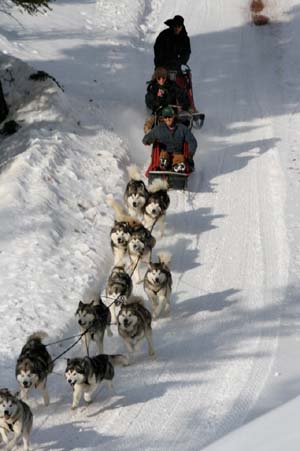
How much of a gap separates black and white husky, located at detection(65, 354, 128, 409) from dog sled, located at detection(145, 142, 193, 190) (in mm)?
4626

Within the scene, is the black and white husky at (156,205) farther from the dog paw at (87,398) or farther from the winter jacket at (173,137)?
the dog paw at (87,398)

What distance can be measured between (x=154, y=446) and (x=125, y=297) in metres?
2.18

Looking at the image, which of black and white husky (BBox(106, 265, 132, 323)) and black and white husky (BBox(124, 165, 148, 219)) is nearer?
black and white husky (BBox(106, 265, 132, 323))

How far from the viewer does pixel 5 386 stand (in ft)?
28.0

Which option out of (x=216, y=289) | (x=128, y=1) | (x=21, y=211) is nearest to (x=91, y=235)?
(x=21, y=211)

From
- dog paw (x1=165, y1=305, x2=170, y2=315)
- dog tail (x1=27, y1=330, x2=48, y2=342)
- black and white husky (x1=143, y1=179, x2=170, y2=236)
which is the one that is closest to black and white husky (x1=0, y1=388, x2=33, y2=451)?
dog tail (x1=27, y1=330, x2=48, y2=342)

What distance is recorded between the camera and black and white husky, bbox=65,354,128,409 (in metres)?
7.93

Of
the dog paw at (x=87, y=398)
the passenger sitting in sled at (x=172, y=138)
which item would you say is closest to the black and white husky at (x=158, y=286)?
the dog paw at (x=87, y=398)

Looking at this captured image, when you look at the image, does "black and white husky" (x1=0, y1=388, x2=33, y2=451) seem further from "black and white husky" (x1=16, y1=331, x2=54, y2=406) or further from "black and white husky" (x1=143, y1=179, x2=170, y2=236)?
"black and white husky" (x1=143, y1=179, x2=170, y2=236)

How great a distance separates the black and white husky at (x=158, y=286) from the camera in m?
9.66

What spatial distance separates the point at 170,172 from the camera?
500 inches

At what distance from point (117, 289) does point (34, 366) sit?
1885mm

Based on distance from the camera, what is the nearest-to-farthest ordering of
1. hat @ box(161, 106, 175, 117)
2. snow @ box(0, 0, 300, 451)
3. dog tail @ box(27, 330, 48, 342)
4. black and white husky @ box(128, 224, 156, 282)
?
1. snow @ box(0, 0, 300, 451)
2. dog tail @ box(27, 330, 48, 342)
3. black and white husky @ box(128, 224, 156, 282)
4. hat @ box(161, 106, 175, 117)

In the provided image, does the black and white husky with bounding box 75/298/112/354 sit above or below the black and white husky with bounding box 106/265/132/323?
below
